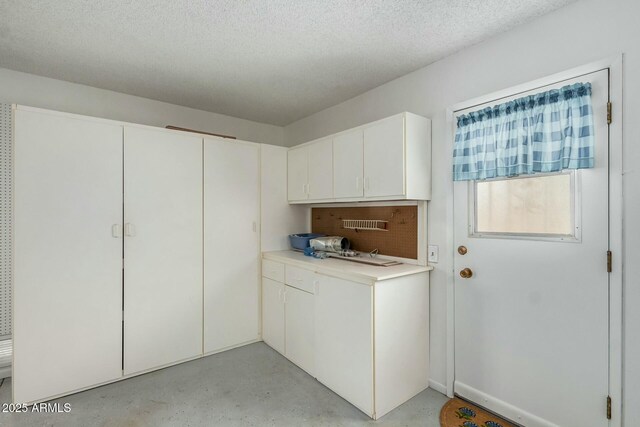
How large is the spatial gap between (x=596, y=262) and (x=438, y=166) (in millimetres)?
1104

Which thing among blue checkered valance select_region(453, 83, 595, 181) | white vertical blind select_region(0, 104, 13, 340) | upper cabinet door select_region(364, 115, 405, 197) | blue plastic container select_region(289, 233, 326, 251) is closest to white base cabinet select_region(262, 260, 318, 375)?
blue plastic container select_region(289, 233, 326, 251)

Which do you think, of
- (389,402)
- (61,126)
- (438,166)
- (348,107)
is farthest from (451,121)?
(61,126)

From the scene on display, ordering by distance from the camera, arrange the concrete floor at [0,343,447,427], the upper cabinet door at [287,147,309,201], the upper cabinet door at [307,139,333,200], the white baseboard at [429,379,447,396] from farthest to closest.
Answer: the upper cabinet door at [287,147,309,201] → the upper cabinet door at [307,139,333,200] → the white baseboard at [429,379,447,396] → the concrete floor at [0,343,447,427]

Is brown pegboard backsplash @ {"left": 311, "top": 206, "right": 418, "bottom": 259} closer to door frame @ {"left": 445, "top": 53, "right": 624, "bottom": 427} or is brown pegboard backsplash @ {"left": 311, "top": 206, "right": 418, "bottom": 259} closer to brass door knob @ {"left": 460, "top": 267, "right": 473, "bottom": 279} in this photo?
brass door knob @ {"left": 460, "top": 267, "right": 473, "bottom": 279}

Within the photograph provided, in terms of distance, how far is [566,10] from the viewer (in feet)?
5.70

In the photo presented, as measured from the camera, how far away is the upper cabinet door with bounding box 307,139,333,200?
2.85 metres

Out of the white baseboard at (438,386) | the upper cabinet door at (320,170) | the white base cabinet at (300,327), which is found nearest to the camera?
the white baseboard at (438,386)

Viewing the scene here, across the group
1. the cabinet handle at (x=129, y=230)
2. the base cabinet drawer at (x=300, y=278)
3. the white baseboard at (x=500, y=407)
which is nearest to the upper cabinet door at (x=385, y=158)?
the base cabinet drawer at (x=300, y=278)

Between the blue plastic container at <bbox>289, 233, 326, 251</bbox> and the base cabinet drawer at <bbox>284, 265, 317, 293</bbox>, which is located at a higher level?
the blue plastic container at <bbox>289, 233, 326, 251</bbox>

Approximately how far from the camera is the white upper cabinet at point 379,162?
7.32 ft

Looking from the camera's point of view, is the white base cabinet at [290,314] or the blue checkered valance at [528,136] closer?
the blue checkered valance at [528,136]

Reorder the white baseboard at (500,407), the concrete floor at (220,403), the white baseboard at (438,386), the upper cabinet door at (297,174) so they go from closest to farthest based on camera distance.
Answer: the white baseboard at (500,407) < the concrete floor at (220,403) < the white baseboard at (438,386) < the upper cabinet door at (297,174)

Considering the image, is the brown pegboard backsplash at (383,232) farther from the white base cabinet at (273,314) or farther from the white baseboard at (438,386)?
the white baseboard at (438,386)

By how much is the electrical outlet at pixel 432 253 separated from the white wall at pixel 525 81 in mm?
40
